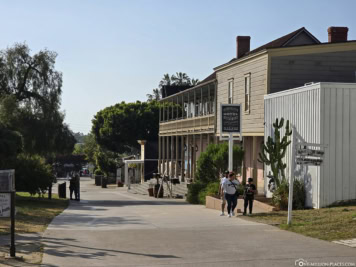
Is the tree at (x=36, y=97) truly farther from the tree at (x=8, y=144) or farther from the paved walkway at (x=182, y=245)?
the paved walkway at (x=182, y=245)

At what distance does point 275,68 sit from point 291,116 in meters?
5.21

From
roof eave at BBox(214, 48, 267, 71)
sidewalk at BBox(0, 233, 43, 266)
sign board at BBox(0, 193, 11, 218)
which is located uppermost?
roof eave at BBox(214, 48, 267, 71)

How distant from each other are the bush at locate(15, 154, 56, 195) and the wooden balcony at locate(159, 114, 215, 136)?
1111 cm

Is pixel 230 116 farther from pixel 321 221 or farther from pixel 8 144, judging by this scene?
pixel 321 221

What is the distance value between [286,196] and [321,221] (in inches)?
216

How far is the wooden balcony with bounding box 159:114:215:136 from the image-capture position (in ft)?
123

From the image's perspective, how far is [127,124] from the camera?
82750 mm

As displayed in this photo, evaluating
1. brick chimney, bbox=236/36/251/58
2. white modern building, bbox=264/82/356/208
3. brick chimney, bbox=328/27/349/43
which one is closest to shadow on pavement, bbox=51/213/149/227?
white modern building, bbox=264/82/356/208

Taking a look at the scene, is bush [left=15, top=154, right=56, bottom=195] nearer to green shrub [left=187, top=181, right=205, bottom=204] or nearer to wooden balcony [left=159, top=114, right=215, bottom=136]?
green shrub [left=187, top=181, right=205, bottom=204]

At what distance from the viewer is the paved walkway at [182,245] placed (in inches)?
437

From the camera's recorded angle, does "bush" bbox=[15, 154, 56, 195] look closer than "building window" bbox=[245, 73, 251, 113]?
Yes

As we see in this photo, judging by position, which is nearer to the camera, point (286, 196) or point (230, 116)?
point (286, 196)

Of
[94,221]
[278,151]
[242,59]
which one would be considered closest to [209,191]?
[242,59]

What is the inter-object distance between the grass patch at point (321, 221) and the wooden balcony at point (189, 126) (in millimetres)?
17645
